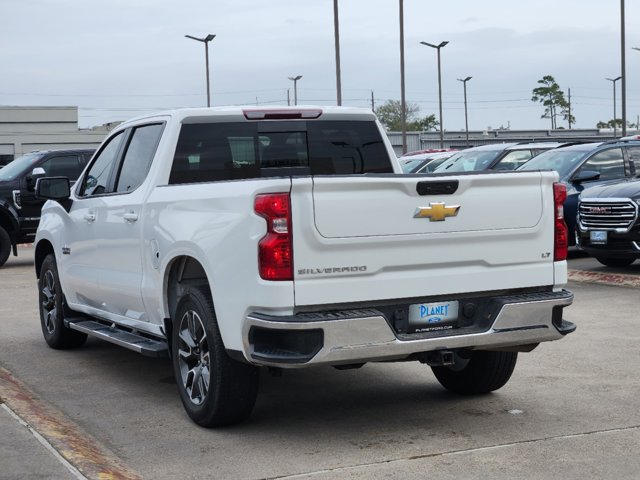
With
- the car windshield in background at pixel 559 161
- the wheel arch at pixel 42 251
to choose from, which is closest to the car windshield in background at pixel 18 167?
the car windshield in background at pixel 559 161

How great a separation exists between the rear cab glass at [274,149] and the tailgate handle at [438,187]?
1.49 m

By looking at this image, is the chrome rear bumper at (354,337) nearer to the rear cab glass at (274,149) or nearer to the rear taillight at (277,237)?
the rear taillight at (277,237)

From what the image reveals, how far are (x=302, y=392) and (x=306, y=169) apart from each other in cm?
167

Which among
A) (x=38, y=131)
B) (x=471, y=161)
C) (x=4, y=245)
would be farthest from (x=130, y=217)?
(x=38, y=131)

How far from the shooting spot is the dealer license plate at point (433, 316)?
20.2ft

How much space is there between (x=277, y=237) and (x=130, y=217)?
2.10m

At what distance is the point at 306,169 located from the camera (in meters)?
7.11

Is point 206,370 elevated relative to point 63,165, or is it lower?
lower

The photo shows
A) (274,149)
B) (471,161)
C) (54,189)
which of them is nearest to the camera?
(274,149)

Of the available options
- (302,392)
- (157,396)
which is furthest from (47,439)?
(302,392)

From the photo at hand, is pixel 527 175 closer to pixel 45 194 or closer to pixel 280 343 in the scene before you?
pixel 280 343

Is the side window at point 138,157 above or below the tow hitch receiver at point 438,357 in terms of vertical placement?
above

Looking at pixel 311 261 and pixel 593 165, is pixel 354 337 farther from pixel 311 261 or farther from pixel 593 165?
pixel 593 165

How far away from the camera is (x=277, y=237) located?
19.0ft
